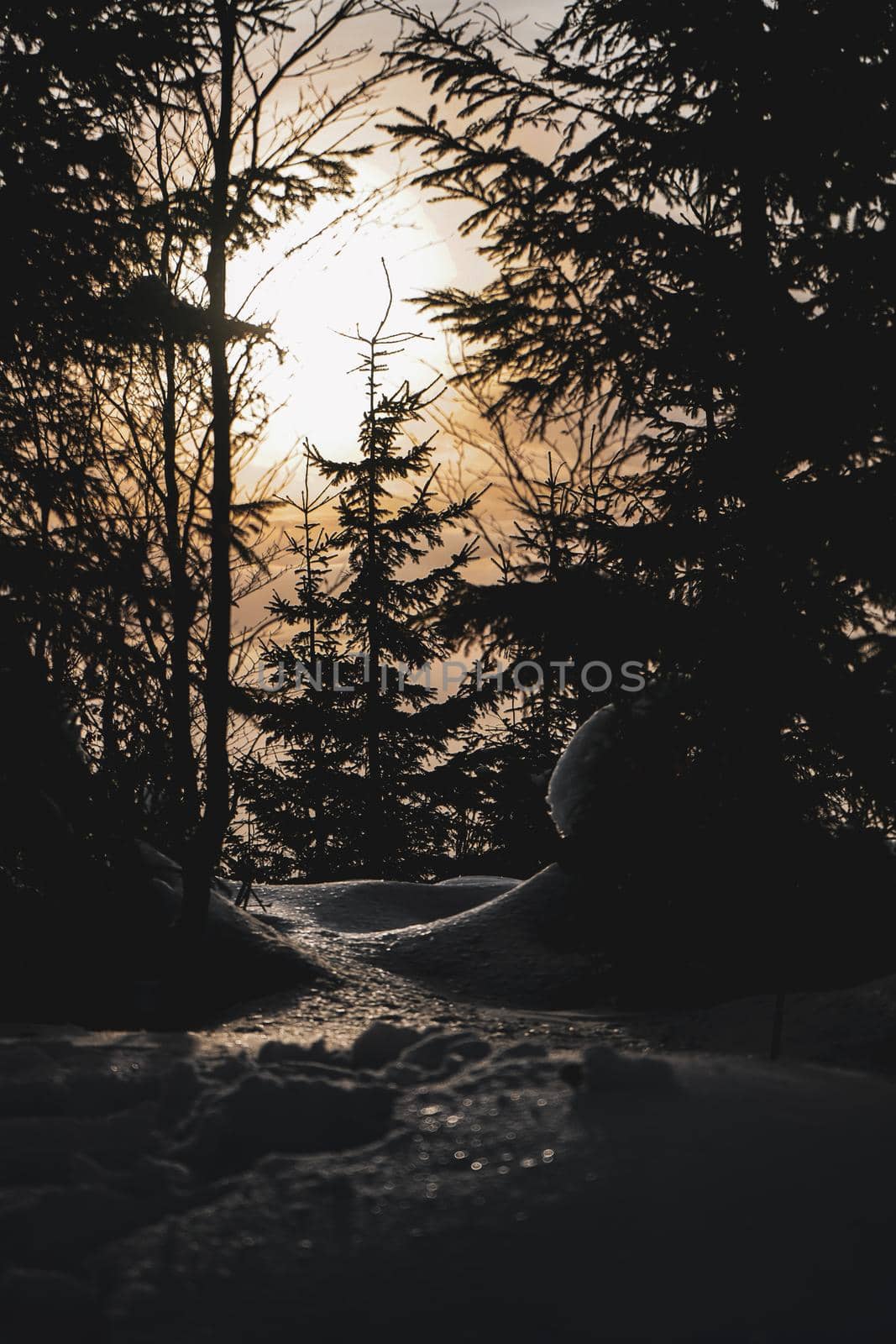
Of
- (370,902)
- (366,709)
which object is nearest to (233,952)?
(370,902)

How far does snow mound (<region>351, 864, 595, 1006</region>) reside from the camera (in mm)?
6551

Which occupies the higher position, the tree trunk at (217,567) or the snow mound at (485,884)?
the tree trunk at (217,567)

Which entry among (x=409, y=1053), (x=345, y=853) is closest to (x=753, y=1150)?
(x=409, y=1053)

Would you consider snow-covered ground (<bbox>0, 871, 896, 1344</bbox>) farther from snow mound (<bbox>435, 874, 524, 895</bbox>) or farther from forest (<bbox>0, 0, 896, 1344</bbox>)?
snow mound (<bbox>435, 874, 524, 895</bbox>)

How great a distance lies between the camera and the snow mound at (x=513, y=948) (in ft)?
21.5

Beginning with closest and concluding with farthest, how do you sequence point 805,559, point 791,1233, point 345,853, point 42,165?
point 791,1233 → point 42,165 → point 805,559 → point 345,853

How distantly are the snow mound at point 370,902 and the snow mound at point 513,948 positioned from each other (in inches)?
49.6

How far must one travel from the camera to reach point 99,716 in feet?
21.2

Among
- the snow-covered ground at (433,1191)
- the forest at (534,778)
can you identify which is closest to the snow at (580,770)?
the forest at (534,778)

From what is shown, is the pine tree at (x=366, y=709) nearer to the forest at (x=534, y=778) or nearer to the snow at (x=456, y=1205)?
the forest at (x=534, y=778)

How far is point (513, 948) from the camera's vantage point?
23.2ft

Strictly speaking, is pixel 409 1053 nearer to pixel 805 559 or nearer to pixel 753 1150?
pixel 753 1150

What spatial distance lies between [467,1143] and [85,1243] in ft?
3.50

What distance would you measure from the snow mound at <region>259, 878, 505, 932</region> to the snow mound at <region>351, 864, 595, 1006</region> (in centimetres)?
126
